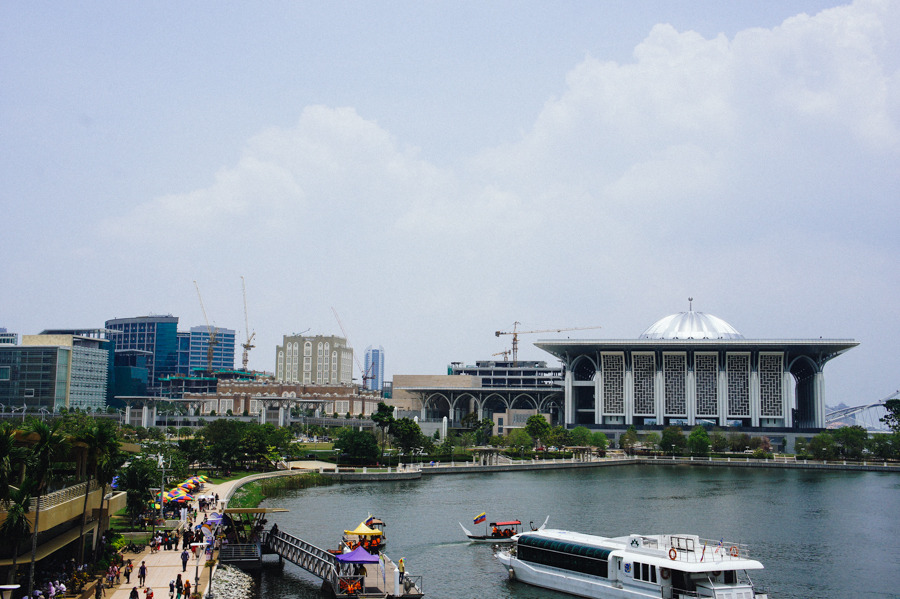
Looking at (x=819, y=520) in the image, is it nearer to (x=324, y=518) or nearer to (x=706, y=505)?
(x=706, y=505)

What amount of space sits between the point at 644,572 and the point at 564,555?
21.7ft

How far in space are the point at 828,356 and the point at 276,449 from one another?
413 feet

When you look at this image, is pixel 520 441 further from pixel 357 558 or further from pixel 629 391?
pixel 357 558

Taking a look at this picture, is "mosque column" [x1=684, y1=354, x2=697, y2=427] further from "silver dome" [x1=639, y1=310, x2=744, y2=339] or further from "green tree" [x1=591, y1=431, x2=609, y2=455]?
"green tree" [x1=591, y1=431, x2=609, y2=455]

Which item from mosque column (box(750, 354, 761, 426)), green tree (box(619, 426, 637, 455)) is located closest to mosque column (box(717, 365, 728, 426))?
mosque column (box(750, 354, 761, 426))

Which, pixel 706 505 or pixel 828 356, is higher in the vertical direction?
pixel 828 356

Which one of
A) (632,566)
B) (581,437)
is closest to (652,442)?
(581,437)

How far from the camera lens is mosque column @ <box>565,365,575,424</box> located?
627 ft

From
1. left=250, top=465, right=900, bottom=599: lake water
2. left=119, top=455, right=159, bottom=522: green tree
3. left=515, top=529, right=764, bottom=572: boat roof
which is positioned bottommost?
left=250, top=465, right=900, bottom=599: lake water

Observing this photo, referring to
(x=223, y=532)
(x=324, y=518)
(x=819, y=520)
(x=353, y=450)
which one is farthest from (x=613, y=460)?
(x=223, y=532)

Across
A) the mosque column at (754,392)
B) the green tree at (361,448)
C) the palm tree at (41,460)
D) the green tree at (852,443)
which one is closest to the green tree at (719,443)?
the green tree at (852,443)

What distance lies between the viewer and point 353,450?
11825cm

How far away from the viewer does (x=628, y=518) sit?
74250 mm

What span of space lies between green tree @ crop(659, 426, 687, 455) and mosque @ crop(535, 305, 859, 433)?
20973 millimetres
